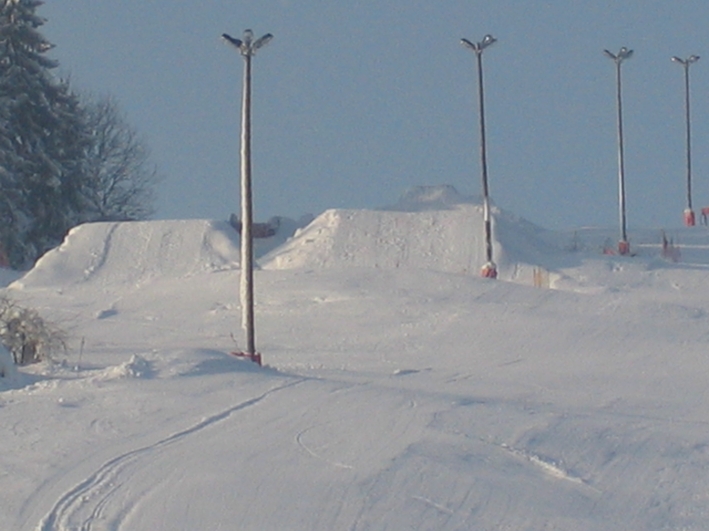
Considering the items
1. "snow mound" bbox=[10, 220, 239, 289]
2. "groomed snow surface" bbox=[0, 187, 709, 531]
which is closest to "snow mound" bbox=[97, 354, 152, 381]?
"groomed snow surface" bbox=[0, 187, 709, 531]

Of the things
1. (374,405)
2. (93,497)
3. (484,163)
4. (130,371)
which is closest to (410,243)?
(484,163)

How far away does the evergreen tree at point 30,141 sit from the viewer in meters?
45.7

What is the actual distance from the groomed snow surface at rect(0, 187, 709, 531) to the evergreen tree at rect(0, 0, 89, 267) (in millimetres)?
12157

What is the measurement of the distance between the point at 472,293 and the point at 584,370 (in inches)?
316

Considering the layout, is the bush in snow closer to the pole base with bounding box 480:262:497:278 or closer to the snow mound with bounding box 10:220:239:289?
the pole base with bounding box 480:262:497:278

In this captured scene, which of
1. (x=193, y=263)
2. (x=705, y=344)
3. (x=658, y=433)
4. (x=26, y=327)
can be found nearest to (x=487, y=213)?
(x=193, y=263)

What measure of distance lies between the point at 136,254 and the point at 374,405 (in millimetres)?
24860

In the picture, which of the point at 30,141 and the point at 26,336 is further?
the point at 30,141

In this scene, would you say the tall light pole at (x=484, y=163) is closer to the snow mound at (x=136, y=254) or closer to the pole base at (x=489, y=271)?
the pole base at (x=489, y=271)

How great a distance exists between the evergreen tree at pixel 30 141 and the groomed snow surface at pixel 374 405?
12.2 metres

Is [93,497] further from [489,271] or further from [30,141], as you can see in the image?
[30,141]

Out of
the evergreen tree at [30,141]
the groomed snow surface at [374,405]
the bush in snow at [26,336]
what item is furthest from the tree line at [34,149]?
the bush in snow at [26,336]

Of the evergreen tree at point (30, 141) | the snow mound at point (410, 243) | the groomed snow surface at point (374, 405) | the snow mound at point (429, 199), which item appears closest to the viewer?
the groomed snow surface at point (374, 405)

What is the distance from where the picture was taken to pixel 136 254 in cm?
3831
